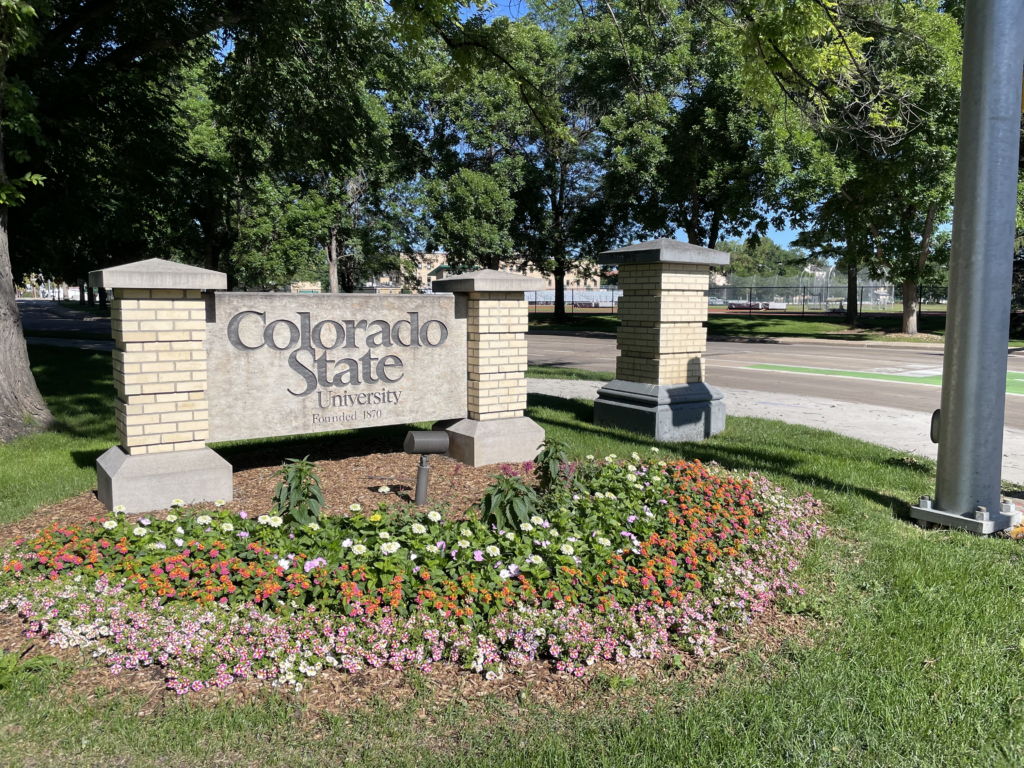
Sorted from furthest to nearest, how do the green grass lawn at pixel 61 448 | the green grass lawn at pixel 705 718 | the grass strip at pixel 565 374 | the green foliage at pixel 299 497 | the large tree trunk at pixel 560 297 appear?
the large tree trunk at pixel 560 297
the grass strip at pixel 565 374
the green grass lawn at pixel 61 448
the green foliage at pixel 299 497
the green grass lawn at pixel 705 718

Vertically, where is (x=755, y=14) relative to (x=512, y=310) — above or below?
above

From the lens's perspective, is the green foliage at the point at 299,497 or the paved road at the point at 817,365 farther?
the paved road at the point at 817,365

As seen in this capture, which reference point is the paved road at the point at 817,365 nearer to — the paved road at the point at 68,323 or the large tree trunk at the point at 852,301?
the large tree trunk at the point at 852,301

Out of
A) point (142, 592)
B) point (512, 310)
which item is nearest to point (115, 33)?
point (512, 310)

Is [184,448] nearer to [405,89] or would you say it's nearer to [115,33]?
[115,33]

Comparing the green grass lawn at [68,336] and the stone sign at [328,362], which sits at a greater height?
the stone sign at [328,362]

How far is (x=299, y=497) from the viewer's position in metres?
4.49

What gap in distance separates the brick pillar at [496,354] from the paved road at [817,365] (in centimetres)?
661

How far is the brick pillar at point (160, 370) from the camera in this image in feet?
16.9

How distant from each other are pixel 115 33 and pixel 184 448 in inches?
380

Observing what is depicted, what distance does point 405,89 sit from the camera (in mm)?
14219

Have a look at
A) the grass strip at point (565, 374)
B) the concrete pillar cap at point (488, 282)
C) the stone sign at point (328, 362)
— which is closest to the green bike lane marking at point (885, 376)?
the grass strip at point (565, 374)

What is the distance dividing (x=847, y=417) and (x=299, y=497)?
8.03 m

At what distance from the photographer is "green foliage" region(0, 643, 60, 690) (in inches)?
120
